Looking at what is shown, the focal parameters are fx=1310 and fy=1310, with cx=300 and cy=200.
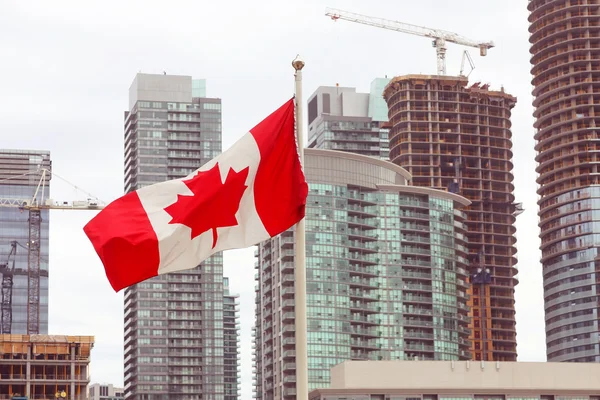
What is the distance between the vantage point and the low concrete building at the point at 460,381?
159 metres

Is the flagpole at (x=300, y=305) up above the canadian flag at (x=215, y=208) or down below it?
below

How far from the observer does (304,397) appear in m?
22.0

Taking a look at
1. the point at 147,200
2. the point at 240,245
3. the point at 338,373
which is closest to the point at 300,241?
the point at 240,245

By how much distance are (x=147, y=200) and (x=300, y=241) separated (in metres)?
3.09

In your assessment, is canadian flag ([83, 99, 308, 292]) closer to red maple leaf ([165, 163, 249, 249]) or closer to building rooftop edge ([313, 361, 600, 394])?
red maple leaf ([165, 163, 249, 249])

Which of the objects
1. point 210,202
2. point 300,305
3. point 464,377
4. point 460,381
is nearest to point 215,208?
point 210,202

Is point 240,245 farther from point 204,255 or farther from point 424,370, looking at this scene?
point 424,370

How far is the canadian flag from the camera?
2348cm

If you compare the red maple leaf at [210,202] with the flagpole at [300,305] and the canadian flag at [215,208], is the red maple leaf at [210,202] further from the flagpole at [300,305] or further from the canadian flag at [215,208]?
the flagpole at [300,305]

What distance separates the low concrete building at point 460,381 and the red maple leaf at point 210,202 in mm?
133990

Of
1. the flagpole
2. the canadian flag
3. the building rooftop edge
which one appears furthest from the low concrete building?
the flagpole

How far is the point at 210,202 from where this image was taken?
23.8m

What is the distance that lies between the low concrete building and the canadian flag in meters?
134

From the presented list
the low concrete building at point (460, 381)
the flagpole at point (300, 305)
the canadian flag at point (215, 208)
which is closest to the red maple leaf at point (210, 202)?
the canadian flag at point (215, 208)
